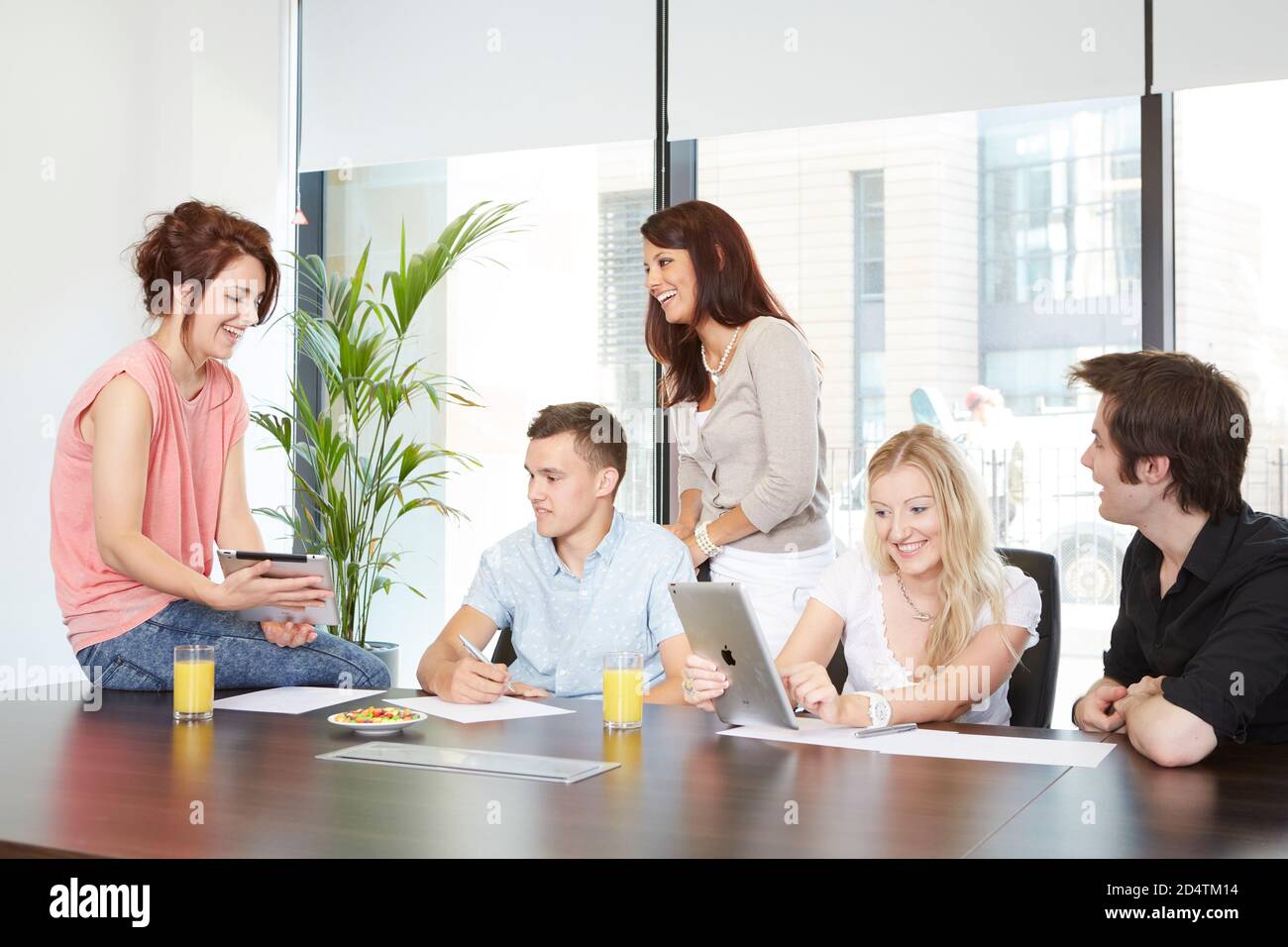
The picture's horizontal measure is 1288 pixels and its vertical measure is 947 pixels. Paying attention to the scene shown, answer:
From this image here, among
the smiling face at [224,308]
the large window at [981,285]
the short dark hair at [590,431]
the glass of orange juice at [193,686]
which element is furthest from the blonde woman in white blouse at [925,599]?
the large window at [981,285]

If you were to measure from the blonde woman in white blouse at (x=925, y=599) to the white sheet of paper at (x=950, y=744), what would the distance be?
20 centimetres

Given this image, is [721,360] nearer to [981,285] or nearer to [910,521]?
[910,521]

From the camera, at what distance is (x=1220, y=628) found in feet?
5.69

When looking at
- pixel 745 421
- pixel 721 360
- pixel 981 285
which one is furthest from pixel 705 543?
pixel 981 285

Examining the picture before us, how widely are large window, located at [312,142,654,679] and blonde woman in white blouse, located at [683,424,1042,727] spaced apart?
2310 millimetres

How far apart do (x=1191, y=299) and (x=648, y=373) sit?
6.07ft

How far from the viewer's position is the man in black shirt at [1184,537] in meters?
1.73

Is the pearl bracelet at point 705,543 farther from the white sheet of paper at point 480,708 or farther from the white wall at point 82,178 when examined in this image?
the white wall at point 82,178

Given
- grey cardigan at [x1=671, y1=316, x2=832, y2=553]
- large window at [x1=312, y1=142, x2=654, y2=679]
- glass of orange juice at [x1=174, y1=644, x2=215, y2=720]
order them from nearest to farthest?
glass of orange juice at [x1=174, y1=644, x2=215, y2=720] < grey cardigan at [x1=671, y1=316, x2=832, y2=553] < large window at [x1=312, y1=142, x2=654, y2=679]

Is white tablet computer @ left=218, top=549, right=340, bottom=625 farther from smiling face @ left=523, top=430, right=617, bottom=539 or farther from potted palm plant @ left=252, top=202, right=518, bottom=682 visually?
potted palm plant @ left=252, top=202, right=518, bottom=682

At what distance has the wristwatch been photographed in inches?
74.7

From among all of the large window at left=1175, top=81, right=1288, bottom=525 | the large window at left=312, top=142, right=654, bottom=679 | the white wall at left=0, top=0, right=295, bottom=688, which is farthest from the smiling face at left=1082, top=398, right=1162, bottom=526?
the white wall at left=0, top=0, right=295, bottom=688

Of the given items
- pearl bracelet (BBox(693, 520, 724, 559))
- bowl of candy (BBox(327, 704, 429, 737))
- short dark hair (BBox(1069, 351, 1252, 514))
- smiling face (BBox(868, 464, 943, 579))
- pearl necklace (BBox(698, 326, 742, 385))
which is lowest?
bowl of candy (BBox(327, 704, 429, 737))
